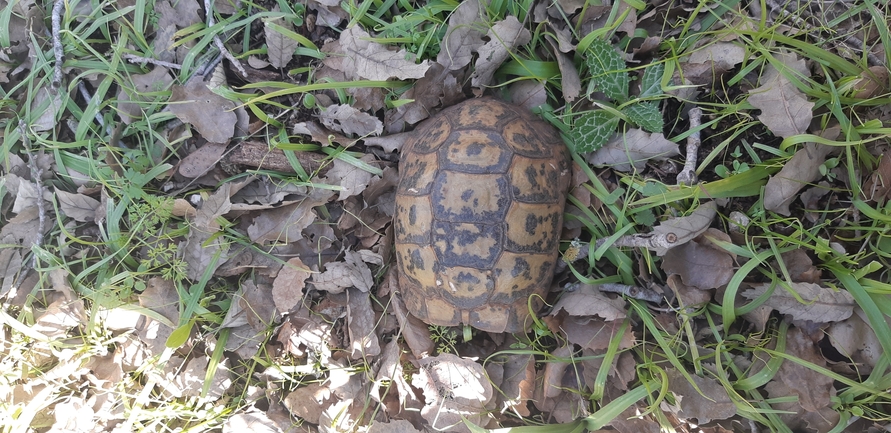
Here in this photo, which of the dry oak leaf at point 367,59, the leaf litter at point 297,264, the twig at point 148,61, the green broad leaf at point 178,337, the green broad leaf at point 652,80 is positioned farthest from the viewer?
the twig at point 148,61

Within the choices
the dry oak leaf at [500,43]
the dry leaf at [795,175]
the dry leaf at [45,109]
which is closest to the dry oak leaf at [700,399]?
the dry leaf at [795,175]

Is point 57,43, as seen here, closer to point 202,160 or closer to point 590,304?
point 202,160

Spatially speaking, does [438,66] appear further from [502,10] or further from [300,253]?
[300,253]

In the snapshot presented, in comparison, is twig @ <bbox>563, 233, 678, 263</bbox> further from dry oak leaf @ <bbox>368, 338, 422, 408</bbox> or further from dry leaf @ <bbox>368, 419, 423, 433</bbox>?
dry leaf @ <bbox>368, 419, 423, 433</bbox>

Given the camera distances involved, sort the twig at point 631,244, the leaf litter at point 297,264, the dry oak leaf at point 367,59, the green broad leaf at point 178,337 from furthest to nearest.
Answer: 1. the green broad leaf at point 178,337
2. the dry oak leaf at point 367,59
3. the leaf litter at point 297,264
4. the twig at point 631,244

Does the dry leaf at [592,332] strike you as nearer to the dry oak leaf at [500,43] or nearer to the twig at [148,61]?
the dry oak leaf at [500,43]

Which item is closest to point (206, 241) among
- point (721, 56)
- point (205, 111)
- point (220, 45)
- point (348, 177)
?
point (205, 111)

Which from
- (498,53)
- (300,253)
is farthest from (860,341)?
(300,253)
